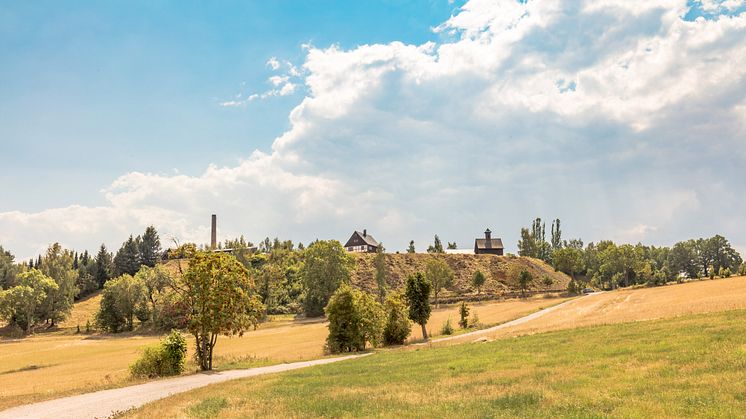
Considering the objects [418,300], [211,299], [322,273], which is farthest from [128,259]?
[211,299]

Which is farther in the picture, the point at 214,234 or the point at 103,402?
the point at 214,234

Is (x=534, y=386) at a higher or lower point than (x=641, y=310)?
higher

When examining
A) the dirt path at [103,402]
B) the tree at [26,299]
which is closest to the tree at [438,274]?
the tree at [26,299]

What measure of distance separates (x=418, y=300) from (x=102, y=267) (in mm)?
146773

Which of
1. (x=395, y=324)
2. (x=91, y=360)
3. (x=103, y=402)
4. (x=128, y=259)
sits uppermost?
(x=128, y=259)

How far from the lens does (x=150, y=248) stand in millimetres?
185375

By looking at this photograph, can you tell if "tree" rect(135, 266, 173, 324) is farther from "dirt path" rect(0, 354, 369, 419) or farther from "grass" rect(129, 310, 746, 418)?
"grass" rect(129, 310, 746, 418)

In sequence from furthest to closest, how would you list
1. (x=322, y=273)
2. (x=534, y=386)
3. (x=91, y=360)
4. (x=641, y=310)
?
(x=322, y=273) → (x=91, y=360) → (x=641, y=310) → (x=534, y=386)

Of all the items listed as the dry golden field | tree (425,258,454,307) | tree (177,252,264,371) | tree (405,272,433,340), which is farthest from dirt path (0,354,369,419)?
tree (425,258,454,307)

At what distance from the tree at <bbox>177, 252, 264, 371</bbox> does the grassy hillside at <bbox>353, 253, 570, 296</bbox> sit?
106m

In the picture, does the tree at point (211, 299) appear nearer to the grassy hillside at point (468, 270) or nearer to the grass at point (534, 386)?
the grass at point (534, 386)

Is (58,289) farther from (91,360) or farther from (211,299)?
(211,299)

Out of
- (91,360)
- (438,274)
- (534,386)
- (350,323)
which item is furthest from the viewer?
(438,274)

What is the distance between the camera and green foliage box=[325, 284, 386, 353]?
48969 mm
